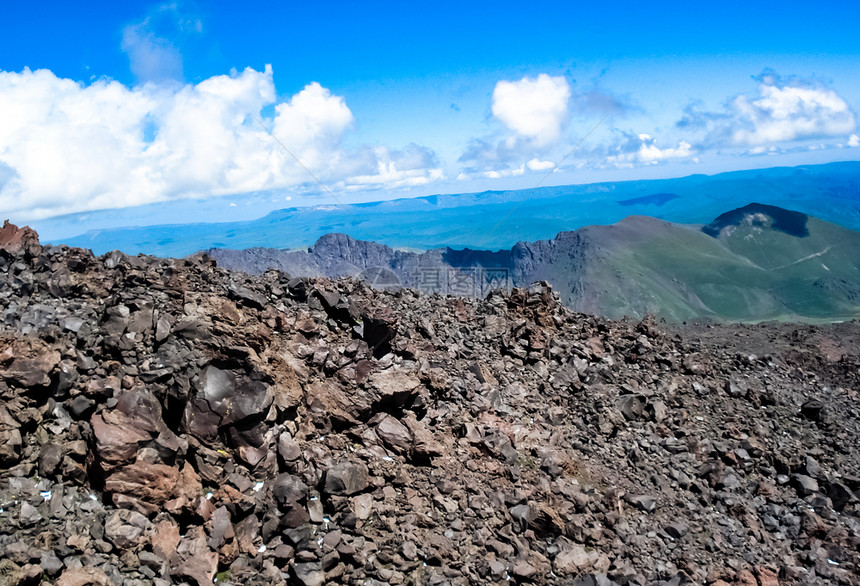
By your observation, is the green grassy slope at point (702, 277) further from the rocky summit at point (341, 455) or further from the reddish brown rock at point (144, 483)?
the reddish brown rock at point (144, 483)

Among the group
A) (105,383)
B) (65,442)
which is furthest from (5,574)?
(105,383)

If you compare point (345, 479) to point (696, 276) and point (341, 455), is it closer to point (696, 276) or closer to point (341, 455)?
point (341, 455)

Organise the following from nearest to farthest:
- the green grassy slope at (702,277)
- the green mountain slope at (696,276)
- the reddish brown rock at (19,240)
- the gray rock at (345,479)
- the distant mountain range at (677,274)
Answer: the gray rock at (345,479) → the reddish brown rock at (19,240) → the distant mountain range at (677,274) → the green grassy slope at (702,277) → the green mountain slope at (696,276)

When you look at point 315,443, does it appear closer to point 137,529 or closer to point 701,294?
point 137,529

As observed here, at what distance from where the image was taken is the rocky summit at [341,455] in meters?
9.93

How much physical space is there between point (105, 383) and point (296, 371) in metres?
4.37

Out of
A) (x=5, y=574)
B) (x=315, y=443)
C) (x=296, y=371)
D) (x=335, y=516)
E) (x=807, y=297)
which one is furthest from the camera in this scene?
(x=807, y=297)

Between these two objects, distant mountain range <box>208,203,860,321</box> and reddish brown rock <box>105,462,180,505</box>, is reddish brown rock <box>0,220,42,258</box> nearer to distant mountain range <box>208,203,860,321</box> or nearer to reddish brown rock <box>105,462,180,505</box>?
reddish brown rock <box>105,462,180,505</box>

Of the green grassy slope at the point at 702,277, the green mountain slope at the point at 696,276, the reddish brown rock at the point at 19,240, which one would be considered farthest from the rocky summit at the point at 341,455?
the green mountain slope at the point at 696,276

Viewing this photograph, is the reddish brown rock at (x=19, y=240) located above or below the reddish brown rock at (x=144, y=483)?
above

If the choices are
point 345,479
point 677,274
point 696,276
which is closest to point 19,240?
point 345,479

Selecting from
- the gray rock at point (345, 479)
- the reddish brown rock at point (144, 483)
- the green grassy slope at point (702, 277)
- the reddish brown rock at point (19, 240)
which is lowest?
the green grassy slope at point (702, 277)

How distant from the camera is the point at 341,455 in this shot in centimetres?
1252

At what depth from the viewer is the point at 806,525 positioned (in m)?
15.0
